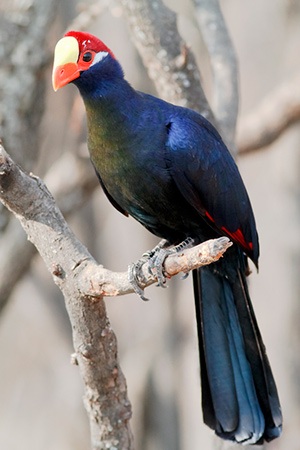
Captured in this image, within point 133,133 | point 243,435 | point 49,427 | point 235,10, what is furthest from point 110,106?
point 49,427

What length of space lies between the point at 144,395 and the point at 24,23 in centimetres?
228

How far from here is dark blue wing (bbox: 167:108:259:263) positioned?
95.0 inches

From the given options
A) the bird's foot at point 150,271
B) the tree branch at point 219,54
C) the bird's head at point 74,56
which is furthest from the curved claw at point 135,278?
the tree branch at point 219,54

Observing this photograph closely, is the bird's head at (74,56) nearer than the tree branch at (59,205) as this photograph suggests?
Yes

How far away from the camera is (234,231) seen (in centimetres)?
254

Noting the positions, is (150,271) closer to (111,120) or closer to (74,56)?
(111,120)

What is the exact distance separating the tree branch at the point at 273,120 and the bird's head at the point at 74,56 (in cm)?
157

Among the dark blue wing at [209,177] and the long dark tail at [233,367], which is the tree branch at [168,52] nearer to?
the dark blue wing at [209,177]

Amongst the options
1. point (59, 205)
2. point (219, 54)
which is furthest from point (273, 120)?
point (59, 205)

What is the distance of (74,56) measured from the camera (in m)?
2.32

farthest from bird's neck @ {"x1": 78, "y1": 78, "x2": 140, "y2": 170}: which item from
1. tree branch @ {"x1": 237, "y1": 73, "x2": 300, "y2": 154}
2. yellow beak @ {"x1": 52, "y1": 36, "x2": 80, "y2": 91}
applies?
tree branch @ {"x1": 237, "y1": 73, "x2": 300, "y2": 154}

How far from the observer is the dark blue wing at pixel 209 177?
2.41m

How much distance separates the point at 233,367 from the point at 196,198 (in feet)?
1.89

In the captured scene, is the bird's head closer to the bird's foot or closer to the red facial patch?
the red facial patch
